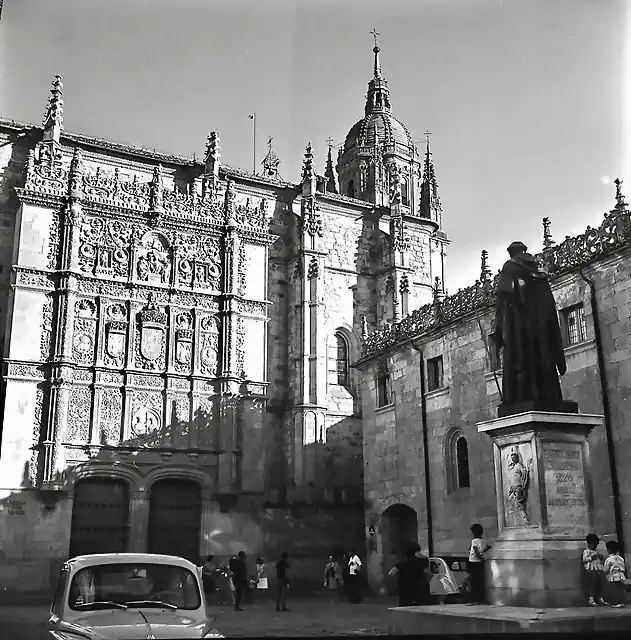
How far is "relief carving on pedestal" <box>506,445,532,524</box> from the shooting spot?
35.2ft

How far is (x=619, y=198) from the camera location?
18812mm

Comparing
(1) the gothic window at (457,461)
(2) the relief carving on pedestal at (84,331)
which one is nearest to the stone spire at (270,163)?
(2) the relief carving on pedestal at (84,331)

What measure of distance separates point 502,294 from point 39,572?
20.4 meters

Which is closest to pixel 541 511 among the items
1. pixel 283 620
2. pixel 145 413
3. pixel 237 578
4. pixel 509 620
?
pixel 509 620

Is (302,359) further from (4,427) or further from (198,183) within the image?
(4,427)

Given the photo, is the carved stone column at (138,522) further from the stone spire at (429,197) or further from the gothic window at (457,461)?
the stone spire at (429,197)

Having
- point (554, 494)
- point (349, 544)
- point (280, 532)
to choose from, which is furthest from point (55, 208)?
point (554, 494)

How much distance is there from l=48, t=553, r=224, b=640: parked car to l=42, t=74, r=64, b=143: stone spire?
25074 millimetres

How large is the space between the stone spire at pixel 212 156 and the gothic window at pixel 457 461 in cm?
1574

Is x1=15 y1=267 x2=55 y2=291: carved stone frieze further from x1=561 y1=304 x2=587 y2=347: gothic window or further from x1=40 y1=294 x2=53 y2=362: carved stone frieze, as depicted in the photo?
x1=561 y1=304 x2=587 y2=347: gothic window

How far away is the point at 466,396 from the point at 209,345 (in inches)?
456

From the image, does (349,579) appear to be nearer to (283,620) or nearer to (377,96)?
(283,620)

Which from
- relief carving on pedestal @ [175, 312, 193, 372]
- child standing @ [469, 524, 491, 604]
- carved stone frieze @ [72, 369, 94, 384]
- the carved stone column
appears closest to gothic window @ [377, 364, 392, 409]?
relief carving on pedestal @ [175, 312, 193, 372]

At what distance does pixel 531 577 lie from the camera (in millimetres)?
10148
